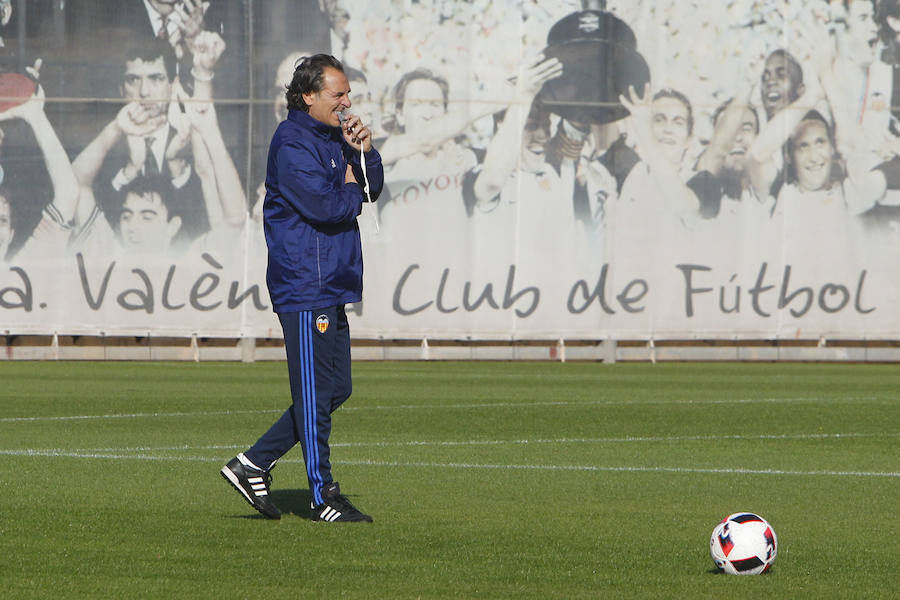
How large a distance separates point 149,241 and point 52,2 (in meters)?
4.21

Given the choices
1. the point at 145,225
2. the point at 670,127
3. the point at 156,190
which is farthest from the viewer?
the point at 670,127

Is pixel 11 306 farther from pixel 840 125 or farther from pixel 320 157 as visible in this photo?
pixel 320 157

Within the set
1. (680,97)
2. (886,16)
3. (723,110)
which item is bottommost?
(723,110)

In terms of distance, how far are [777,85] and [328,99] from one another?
75.4 feet

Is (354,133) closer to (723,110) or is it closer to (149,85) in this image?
(149,85)

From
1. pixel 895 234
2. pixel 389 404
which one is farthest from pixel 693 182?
pixel 389 404

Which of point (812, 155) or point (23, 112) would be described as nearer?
point (23, 112)

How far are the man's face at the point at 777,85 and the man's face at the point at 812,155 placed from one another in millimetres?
519

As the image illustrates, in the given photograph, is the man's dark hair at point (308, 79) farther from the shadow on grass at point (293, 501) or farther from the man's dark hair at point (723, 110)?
the man's dark hair at point (723, 110)

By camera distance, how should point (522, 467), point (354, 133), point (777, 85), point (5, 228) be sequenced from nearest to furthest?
point (354, 133) → point (522, 467) → point (5, 228) → point (777, 85)

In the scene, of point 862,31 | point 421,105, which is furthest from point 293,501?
point 862,31

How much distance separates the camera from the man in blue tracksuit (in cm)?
762

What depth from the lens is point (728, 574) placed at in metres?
6.29

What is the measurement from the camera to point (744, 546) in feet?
20.6
